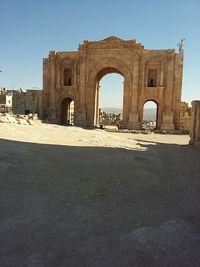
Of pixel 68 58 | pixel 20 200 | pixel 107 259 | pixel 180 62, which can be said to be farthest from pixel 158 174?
pixel 68 58

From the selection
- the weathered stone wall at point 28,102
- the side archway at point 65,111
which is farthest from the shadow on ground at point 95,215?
the side archway at point 65,111

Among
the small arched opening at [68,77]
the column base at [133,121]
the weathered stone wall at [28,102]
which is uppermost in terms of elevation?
the small arched opening at [68,77]

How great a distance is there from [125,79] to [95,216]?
24123mm

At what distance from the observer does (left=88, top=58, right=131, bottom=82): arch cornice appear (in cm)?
2658

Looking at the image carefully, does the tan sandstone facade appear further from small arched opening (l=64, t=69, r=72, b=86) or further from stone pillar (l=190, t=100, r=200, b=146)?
stone pillar (l=190, t=100, r=200, b=146)

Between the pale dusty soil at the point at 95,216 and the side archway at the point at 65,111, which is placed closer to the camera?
the pale dusty soil at the point at 95,216

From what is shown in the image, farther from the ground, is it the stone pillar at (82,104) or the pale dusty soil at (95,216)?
the stone pillar at (82,104)

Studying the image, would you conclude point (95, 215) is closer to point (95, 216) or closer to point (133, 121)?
point (95, 216)

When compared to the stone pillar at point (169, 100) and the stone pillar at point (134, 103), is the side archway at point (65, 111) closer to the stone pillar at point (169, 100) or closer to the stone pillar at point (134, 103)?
the stone pillar at point (134, 103)

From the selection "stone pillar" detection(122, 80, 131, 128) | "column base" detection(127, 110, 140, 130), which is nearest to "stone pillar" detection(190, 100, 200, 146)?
"column base" detection(127, 110, 140, 130)

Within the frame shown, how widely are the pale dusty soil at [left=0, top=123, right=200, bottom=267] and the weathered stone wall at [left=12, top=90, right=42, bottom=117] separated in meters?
22.5

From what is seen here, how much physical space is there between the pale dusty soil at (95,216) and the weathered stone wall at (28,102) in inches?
885

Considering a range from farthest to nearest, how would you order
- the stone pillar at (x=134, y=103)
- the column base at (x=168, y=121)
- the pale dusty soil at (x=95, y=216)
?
the stone pillar at (x=134, y=103) → the column base at (x=168, y=121) → the pale dusty soil at (x=95, y=216)

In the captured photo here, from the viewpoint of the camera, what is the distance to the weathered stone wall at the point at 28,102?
28.8 metres
